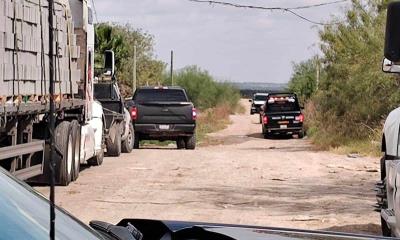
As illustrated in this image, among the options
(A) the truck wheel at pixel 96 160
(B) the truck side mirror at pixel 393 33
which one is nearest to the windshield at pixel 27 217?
(B) the truck side mirror at pixel 393 33

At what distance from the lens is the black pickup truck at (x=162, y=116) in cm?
2473

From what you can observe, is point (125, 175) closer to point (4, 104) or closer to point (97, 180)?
point (97, 180)

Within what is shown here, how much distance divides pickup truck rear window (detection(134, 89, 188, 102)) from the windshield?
71.7ft

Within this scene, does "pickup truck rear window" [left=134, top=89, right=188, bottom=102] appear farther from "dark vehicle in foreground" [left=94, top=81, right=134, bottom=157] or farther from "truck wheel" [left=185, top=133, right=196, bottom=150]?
"dark vehicle in foreground" [left=94, top=81, right=134, bottom=157]

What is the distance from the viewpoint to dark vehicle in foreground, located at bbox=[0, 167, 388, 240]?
2.95 meters

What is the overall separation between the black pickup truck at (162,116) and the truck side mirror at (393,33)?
1935cm

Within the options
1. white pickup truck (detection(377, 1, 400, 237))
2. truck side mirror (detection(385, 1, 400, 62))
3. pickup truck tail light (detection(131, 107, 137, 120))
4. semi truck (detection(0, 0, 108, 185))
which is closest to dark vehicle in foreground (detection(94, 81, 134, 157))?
pickup truck tail light (detection(131, 107, 137, 120))

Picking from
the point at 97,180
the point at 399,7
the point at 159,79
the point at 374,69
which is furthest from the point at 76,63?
the point at 159,79

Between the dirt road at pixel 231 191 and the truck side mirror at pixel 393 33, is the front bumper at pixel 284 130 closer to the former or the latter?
the dirt road at pixel 231 191

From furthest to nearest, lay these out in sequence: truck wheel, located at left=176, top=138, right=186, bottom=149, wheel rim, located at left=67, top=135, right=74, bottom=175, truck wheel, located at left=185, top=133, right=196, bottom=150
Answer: truck wheel, located at left=176, top=138, right=186, bottom=149 → truck wheel, located at left=185, top=133, right=196, bottom=150 → wheel rim, located at left=67, top=135, right=74, bottom=175

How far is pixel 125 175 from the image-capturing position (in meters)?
16.9

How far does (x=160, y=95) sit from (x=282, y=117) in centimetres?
1208

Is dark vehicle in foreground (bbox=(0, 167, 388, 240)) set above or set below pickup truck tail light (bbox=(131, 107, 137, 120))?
above

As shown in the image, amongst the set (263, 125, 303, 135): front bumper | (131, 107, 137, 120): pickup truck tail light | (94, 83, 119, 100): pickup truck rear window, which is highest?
(94, 83, 119, 100): pickup truck rear window
